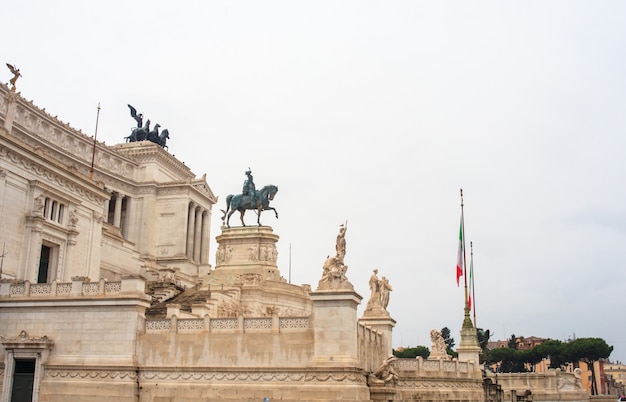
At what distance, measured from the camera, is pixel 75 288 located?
112 ft

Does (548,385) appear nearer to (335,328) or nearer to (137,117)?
(335,328)

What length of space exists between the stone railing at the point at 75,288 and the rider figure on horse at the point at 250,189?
31.9 m

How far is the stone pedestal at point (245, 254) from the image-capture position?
197 feet

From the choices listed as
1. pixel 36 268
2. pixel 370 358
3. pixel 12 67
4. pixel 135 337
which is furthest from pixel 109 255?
pixel 370 358

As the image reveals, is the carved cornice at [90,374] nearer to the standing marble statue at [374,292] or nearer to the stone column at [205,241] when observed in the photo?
the standing marble statue at [374,292]

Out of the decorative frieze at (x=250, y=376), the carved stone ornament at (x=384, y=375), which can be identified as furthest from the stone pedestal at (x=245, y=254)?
the carved stone ornament at (x=384, y=375)

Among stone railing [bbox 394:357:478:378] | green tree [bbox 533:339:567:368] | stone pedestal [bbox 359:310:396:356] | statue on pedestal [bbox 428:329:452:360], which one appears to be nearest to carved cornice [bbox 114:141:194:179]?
statue on pedestal [bbox 428:329:452:360]

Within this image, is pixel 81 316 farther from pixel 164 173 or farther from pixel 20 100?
pixel 164 173

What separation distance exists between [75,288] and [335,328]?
44.4 feet

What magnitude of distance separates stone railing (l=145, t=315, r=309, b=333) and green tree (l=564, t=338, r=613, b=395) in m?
78.0

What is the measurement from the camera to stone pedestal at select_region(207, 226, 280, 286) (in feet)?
197

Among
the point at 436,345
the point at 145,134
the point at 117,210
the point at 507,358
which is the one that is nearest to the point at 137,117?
the point at 145,134

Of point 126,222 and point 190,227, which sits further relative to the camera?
point 190,227

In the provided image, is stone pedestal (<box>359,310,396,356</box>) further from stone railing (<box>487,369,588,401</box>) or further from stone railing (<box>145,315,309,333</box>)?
stone railing (<box>487,369,588,401</box>)
